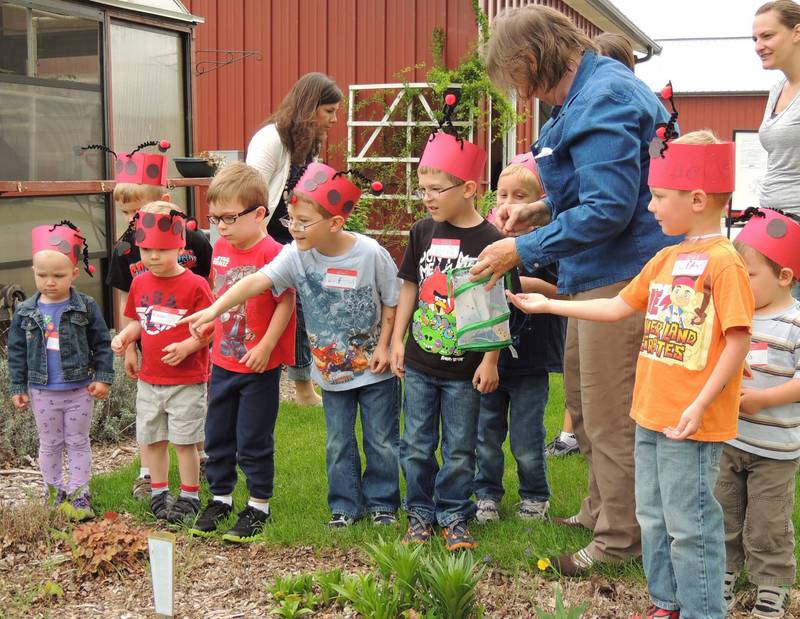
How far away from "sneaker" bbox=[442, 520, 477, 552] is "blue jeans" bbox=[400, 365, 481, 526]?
0.09 ft

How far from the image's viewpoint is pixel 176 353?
4176 millimetres

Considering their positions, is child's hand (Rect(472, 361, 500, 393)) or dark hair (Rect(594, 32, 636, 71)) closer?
child's hand (Rect(472, 361, 500, 393))

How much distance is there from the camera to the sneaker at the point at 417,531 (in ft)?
12.5


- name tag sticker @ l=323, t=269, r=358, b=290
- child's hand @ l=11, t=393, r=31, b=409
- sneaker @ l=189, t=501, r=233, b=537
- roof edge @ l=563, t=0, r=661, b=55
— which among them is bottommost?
sneaker @ l=189, t=501, r=233, b=537

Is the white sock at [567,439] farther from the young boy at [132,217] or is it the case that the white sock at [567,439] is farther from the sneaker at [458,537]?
the young boy at [132,217]

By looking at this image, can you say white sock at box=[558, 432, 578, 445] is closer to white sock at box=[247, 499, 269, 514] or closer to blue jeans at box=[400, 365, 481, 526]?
blue jeans at box=[400, 365, 481, 526]

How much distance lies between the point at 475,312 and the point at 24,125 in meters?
5.53

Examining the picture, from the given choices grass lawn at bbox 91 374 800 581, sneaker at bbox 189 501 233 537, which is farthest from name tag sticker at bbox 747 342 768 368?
sneaker at bbox 189 501 233 537

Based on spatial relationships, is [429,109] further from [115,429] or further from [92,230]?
[115,429]

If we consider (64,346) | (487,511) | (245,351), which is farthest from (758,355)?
(64,346)

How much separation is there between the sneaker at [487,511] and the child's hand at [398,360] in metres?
0.77

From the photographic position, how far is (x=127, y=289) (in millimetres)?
4848

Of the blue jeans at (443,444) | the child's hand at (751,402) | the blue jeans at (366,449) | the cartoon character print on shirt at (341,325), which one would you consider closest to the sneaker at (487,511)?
the blue jeans at (443,444)

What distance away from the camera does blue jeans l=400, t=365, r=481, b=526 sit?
12.4ft
